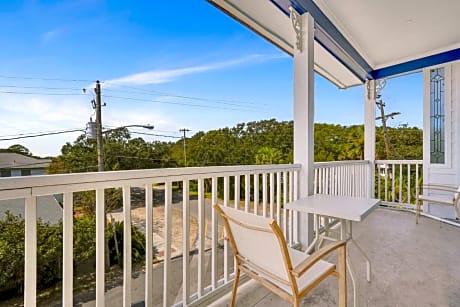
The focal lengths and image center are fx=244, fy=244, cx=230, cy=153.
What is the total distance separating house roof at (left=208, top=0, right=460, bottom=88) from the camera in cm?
278

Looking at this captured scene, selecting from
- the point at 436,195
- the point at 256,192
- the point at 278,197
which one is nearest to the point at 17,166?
the point at 256,192

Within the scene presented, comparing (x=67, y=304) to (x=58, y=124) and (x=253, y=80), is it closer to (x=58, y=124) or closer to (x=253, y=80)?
(x=58, y=124)

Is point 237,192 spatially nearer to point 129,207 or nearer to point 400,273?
point 129,207

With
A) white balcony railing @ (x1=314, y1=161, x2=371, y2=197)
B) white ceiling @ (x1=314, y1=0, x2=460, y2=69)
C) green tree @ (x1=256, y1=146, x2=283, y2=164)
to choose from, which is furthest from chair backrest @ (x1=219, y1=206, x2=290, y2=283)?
green tree @ (x1=256, y1=146, x2=283, y2=164)

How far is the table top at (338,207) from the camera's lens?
1.63 m

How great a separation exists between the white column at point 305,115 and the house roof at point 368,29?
30cm

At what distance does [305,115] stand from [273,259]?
1739 millimetres

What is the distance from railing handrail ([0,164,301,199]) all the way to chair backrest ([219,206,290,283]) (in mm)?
335

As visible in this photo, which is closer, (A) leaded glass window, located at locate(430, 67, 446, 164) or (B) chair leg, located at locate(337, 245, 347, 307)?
(B) chair leg, located at locate(337, 245, 347, 307)

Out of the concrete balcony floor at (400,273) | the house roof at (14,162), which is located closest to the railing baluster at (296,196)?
the concrete balcony floor at (400,273)

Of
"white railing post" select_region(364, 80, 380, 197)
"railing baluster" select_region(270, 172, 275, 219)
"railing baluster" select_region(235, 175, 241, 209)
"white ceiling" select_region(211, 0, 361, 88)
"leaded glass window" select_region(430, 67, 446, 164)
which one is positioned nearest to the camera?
"railing baluster" select_region(235, 175, 241, 209)

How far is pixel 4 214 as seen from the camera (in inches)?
71.1

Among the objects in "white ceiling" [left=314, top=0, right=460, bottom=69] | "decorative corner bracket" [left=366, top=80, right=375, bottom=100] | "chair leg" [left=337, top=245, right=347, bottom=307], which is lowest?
"chair leg" [left=337, top=245, right=347, bottom=307]

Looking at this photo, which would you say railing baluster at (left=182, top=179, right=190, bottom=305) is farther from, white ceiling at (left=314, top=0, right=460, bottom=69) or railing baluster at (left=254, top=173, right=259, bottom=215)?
white ceiling at (left=314, top=0, right=460, bottom=69)
